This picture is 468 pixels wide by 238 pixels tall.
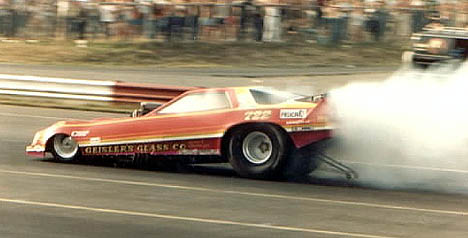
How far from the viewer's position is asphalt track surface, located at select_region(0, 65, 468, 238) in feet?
25.9

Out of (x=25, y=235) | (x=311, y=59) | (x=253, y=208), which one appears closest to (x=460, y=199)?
(x=253, y=208)

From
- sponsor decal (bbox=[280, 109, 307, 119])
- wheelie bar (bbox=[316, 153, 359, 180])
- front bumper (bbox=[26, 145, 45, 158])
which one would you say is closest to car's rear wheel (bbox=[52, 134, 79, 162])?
front bumper (bbox=[26, 145, 45, 158])

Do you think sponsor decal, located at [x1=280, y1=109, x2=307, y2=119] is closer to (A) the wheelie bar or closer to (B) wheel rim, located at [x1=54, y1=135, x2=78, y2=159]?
(A) the wheelie bar

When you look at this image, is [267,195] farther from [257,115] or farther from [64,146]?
[64,146]

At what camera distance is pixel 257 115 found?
10.8 meters

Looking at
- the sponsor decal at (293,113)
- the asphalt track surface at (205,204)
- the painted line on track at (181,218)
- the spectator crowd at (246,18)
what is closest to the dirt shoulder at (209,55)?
the spectator crowd at (246,18)

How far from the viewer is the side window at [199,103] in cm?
1120

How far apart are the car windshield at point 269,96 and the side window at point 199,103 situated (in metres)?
0.37

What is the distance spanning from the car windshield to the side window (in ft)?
1.22

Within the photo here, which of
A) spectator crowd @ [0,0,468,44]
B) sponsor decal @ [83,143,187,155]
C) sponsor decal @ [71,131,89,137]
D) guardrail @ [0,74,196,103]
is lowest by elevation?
sponsor decal @ [83,143,187,155]

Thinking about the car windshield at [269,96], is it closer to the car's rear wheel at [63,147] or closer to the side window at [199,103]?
the side window at [199,103]

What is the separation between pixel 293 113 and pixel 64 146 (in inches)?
127

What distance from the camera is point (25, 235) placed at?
7480mm

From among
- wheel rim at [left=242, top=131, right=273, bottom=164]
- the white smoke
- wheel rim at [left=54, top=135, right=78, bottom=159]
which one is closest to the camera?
wheel rim at [left=242, top=131, right=273, bottom=164]
